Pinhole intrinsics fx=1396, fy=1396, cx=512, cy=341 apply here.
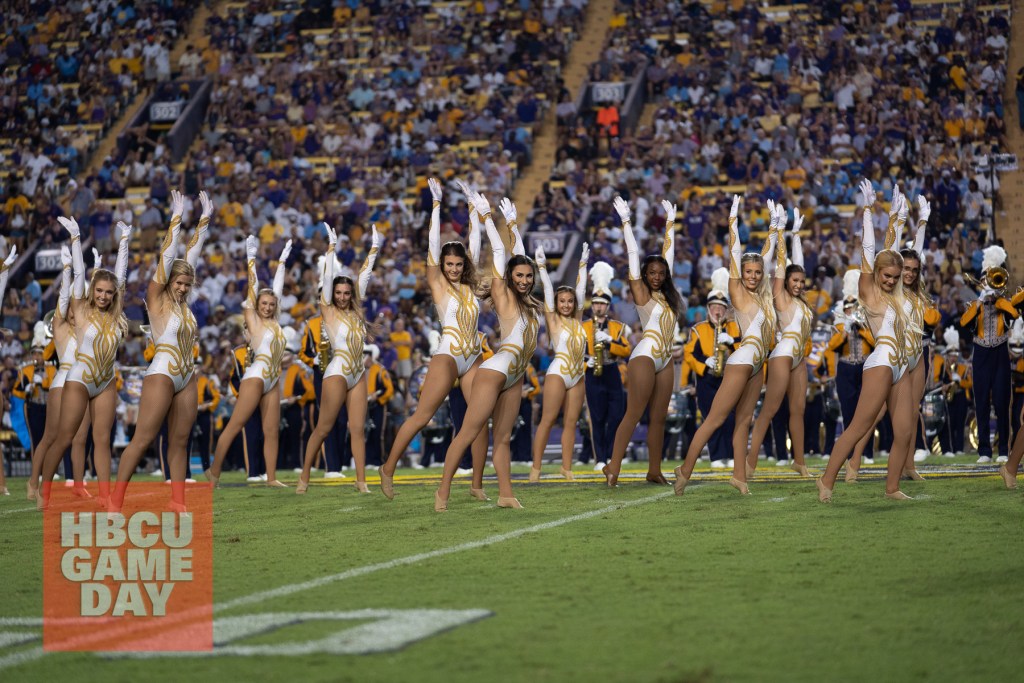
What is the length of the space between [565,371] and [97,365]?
4306 millimetres

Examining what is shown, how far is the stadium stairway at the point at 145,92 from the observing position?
28.8 meters

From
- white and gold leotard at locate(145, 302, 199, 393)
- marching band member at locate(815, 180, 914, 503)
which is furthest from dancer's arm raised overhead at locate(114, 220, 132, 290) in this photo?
marching band member at locate(815, 180, 914, 503)

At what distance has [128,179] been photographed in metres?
27.2

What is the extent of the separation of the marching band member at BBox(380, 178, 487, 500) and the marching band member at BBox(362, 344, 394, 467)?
21.6ft

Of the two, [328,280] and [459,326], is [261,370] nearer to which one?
[328,280]

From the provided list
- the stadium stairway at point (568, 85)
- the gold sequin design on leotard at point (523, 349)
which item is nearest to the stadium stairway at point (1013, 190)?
the stadium stairway at point (568, 85)

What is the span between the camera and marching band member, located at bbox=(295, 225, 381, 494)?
1128 cm

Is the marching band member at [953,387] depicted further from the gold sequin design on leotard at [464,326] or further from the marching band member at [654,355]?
the gold sequin design on leotard at [464,326]

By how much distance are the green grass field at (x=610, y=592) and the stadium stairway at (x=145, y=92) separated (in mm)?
20515

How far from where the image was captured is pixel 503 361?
8.74m

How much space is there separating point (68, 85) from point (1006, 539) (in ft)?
88.9

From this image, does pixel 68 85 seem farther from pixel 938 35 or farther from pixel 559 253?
pixel 938 35

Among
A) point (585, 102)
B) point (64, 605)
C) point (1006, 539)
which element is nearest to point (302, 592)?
point (64, 605)

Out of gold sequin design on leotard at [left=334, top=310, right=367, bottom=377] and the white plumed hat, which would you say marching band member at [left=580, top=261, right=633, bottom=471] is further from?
the white plumed hat
